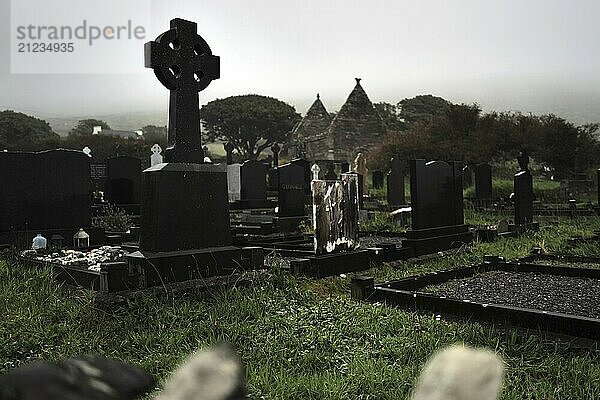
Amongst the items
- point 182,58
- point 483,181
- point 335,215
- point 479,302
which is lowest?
point 479,302

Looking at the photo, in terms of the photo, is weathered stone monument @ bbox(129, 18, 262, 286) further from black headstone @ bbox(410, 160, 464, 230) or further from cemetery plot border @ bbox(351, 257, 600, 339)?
black headstone @ bbox(410, 160, 464, 230)

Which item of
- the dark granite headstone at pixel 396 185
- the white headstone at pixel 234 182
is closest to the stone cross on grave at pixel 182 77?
the dark granite headstone at pixel 396 185

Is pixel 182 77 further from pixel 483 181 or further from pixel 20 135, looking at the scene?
pixel 20 135

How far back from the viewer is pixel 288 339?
4633mm

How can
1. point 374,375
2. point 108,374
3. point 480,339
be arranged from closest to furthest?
point 108,374 < point 374,375 < point 480,339

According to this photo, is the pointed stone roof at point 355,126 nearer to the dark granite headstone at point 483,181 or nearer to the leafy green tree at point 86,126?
the dark granite headstone at point 483,181

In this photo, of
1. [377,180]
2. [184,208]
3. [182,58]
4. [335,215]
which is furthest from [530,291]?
[377,180]

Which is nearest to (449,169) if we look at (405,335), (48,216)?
(405,335)

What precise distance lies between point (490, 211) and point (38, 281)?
15.2 m

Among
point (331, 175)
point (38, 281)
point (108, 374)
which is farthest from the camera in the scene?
point (331, 175)

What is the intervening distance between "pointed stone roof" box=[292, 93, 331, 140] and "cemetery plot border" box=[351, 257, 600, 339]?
131 ft

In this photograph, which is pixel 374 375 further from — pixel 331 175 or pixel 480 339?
pixel 331 175

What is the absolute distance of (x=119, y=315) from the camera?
545cm

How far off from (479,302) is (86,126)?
69.5 metres
